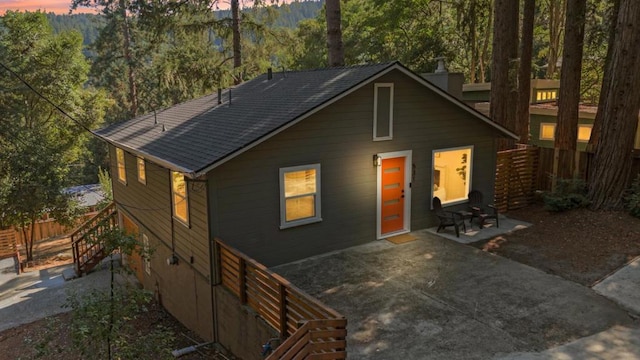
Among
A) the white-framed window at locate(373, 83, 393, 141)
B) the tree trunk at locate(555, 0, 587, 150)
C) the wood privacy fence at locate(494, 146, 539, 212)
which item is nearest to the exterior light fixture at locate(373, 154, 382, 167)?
the white-framed window at locate(373, 83, 393, 141)

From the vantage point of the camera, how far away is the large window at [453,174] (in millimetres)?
11570

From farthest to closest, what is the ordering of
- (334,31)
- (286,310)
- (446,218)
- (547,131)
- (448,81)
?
1. (547,131)
2. (334,31)
3. (448,81)
4. (446,218)
5. (286,310)

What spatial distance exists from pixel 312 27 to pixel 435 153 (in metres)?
31.3

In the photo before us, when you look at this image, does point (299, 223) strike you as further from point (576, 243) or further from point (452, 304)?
point (576, 243)

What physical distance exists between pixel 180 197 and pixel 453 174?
6687 millimetres

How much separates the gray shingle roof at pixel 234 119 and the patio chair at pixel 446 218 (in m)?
2.42

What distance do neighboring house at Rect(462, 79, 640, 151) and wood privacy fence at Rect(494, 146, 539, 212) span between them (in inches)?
243

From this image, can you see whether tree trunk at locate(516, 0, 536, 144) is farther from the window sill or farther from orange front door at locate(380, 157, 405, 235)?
the window sill

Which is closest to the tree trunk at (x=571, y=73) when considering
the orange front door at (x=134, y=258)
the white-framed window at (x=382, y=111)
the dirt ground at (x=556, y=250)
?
the dirt ground at (x=556, y=250)

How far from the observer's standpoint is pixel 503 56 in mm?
14922

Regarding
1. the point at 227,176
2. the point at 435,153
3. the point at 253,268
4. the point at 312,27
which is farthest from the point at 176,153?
the point at 312,27

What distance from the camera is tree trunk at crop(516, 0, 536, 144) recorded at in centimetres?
1639

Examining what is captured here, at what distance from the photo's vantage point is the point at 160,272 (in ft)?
39.5

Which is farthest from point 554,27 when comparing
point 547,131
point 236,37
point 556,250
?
point 556,250
